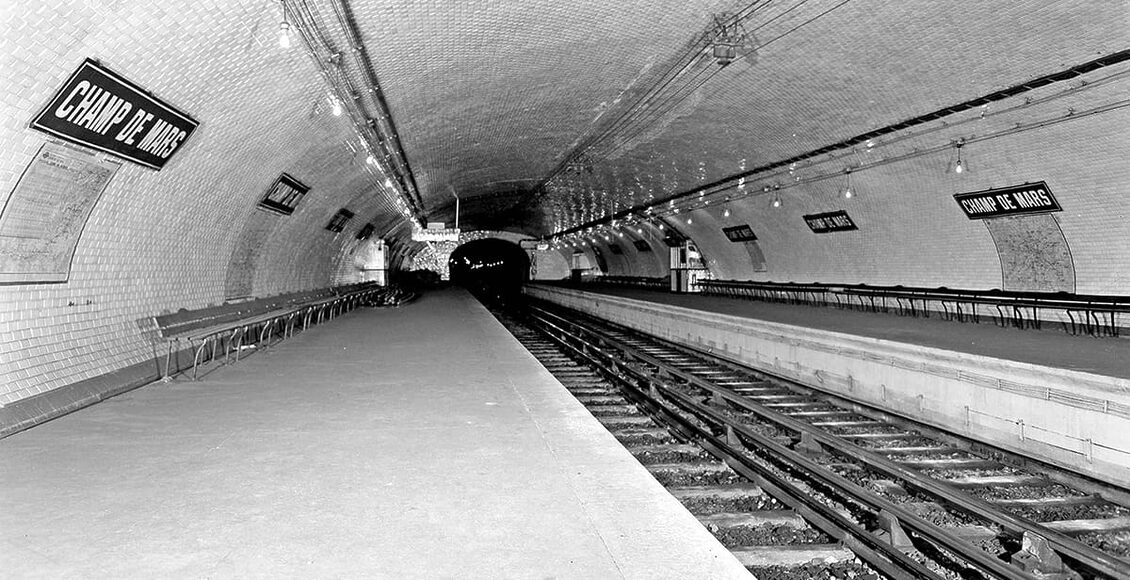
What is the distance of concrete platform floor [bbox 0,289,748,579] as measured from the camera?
317 cm

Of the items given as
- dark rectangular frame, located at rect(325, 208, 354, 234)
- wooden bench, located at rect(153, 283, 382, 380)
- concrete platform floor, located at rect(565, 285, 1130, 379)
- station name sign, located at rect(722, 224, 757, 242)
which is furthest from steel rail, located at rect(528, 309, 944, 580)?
station name sign, located at rect(722, 224, 757, 242)

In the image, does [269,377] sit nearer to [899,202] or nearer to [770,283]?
[899,202]

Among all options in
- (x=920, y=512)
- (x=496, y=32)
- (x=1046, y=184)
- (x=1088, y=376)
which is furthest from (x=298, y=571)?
(x=1046, y=184)

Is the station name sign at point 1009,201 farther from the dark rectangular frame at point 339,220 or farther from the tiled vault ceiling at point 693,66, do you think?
the dark rectangular frame at point 339,220

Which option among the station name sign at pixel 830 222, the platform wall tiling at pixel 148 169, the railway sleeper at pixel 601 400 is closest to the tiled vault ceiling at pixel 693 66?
the platform wall tiling at pixel 148 169

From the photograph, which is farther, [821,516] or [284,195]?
[284,195]

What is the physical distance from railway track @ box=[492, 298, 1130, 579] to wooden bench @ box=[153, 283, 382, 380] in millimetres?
5225

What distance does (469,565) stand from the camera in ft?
10.3

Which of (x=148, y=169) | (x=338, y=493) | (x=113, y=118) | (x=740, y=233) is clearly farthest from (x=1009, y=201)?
(x=113, y=118)

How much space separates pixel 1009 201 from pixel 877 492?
1012 centimetres

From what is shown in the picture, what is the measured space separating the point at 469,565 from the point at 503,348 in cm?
918

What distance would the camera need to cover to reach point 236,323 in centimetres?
1077

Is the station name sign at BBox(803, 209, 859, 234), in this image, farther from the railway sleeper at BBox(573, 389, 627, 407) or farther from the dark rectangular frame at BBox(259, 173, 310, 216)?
the dark rectangular frame at BBox(259, 173, 310, 216)

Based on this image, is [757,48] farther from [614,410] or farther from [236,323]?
[236,323]
